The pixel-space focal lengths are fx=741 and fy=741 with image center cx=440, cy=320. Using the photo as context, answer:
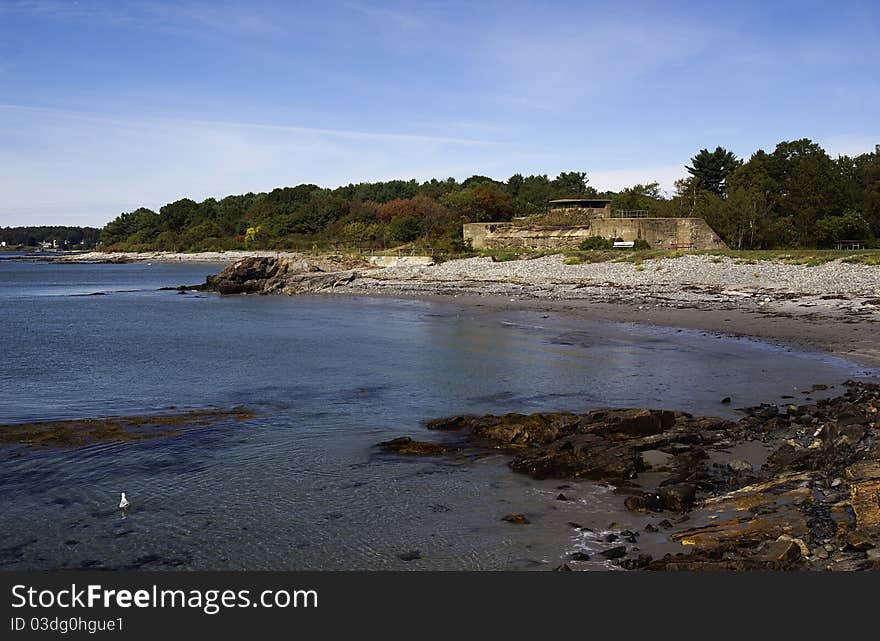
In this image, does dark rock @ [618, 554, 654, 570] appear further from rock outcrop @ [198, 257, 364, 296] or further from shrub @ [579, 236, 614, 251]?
shrub @ [579, 236, 614, 251]

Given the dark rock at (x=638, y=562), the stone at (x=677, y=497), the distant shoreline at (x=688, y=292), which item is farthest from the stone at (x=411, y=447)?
the distant shoreline at (x=688, y=292)

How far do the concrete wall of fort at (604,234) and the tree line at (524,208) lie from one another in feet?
7.99

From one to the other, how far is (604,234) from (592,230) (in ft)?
5.66

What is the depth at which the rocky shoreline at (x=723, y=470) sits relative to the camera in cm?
737

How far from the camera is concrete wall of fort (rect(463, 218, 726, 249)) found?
63281 millimetres

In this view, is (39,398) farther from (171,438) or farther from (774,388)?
(774,388)

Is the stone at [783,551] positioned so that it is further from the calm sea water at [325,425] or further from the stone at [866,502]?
the calm sea water at [325,425]

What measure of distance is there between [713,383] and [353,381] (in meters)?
9.24

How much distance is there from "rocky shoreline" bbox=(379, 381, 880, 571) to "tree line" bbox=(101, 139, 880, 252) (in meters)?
50.5

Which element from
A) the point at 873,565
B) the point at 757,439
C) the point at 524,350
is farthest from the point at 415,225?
the point at 873,565

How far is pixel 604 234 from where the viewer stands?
67062 millimetres

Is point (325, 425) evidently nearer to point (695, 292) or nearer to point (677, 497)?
point (677, 497)

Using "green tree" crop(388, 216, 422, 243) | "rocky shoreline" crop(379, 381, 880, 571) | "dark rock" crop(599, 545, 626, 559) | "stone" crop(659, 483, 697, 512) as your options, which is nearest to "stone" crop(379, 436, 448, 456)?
"rocky shoreline" crop(379, 381, 880, 571)

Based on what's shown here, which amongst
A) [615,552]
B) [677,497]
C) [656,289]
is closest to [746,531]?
[615,552]
